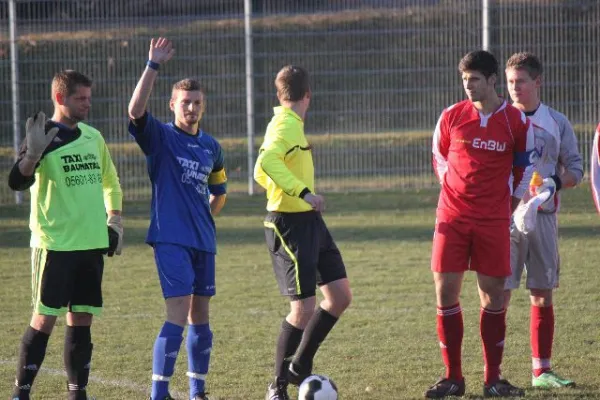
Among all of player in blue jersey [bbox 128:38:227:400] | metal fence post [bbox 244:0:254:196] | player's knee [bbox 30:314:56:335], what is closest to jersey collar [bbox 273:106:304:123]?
player in blue jersey [bbox 128:38:227:400]

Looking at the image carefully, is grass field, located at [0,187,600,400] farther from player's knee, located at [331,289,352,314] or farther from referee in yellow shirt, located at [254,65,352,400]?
player's knee, located at [331,289,352,314]

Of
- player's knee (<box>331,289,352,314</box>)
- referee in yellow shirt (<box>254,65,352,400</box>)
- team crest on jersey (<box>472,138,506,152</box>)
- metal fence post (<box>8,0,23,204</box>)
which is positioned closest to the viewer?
referee in yellow shirt (<box>254,65,352,400</box>)

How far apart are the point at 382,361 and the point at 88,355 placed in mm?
2100

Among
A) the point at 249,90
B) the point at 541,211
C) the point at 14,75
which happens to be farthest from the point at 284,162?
the point at 14,75

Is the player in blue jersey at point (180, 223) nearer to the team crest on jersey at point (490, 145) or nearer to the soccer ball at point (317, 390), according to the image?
the soccer ball at point (317, 390)

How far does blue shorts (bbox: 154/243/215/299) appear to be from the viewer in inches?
245

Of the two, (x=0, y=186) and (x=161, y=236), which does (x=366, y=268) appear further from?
(x=0, y=186)

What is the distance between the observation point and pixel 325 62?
16766mm

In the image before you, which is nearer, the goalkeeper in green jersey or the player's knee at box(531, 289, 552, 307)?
the goalkeeper in green jersey

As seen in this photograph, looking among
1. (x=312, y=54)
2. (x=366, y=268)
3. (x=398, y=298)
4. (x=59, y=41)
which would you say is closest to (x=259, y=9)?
(x=312, y=54)

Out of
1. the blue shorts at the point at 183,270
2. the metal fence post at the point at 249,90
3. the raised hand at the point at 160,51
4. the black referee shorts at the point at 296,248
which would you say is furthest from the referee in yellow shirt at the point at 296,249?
the metal fence post at the point at 249,90

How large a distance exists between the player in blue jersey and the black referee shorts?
1.25 feet

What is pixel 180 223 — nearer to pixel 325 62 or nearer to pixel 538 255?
pixel 538 255

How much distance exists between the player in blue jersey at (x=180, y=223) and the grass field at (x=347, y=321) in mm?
532
